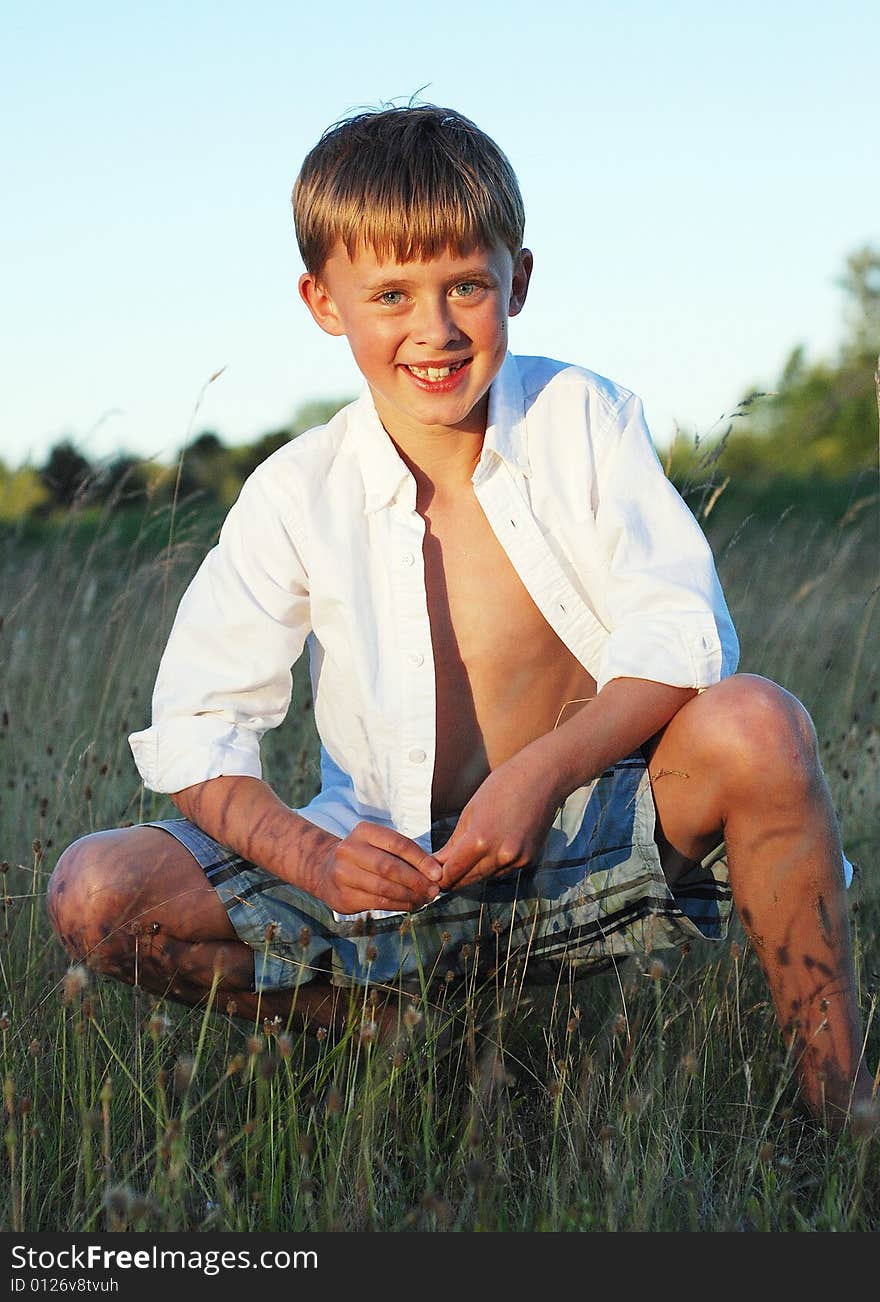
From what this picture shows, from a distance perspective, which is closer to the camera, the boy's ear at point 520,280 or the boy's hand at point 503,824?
the boy's hand at point 503,824

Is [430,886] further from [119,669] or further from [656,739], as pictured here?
[119,669]

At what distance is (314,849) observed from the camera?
211 centimetres

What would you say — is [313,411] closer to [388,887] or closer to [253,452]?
[253,452]

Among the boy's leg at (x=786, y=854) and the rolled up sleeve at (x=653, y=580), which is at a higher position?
the rolled up sleeve at (x=653, y=580)

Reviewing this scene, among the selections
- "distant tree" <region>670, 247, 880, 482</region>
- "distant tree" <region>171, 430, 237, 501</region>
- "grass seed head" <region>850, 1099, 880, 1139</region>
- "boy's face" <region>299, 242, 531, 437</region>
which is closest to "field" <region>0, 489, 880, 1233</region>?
"grass seed head" <region>850, 1099, 880, 1139</region>

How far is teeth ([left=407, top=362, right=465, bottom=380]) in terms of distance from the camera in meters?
2.35

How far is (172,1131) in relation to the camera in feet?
4.95

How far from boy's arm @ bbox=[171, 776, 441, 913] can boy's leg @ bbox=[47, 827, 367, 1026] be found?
0.28 ft

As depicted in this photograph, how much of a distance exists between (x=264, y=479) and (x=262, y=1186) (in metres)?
1.23

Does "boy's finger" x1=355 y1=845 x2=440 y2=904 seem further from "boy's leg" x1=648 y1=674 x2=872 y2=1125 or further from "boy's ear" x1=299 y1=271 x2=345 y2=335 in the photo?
"boy's ear" x1=299 y1=271 x2=345 y2=335

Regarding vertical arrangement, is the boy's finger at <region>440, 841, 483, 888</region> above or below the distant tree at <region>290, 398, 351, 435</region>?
below

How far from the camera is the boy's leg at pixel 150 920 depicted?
84.0 inches

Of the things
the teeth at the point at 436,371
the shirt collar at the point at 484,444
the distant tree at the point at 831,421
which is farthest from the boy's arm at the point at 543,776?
the distant tree at the point at 831,421

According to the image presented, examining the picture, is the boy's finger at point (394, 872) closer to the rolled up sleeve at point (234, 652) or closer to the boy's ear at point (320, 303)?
the rolled up sleeve at point (234, 652)
